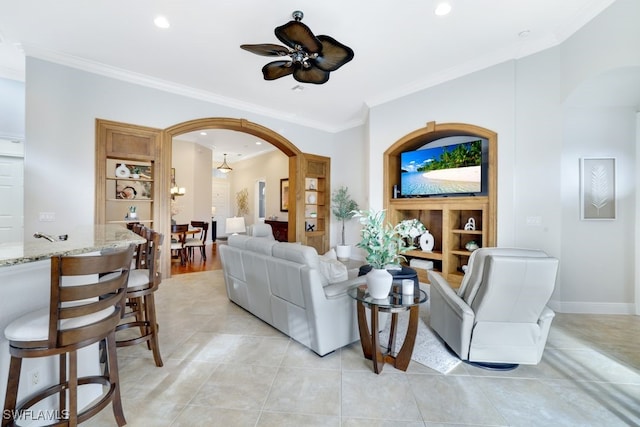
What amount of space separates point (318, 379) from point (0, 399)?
70.2 inches

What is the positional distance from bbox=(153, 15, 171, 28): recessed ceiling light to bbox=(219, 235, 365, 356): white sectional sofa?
8.69ft

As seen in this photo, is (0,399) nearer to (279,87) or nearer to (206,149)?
(279,87)

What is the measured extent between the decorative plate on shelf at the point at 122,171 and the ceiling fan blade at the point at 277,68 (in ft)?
10.0

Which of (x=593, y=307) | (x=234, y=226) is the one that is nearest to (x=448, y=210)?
(x=593, y=307)

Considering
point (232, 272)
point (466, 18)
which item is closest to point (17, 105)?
point (232, 272)

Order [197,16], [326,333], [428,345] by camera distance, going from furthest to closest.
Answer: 1. [197,16]
2. [428,345]
3. [326,333]

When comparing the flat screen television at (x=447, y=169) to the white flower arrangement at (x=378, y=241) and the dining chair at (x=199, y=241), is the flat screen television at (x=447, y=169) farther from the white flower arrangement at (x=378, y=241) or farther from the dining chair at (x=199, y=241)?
the dining chair at (x=199, y=241)

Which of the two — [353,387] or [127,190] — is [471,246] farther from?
[127,190]

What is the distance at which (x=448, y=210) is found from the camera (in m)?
4.32

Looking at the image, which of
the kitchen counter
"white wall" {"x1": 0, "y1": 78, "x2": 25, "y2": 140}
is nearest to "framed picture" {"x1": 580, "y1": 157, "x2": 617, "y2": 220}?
the kitchen counter

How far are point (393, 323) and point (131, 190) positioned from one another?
4926 mm

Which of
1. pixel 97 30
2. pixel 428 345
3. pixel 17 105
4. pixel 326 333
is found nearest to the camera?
pixel 326 333

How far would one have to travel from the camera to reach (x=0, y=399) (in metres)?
1.37

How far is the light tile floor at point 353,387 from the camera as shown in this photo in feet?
5.55
